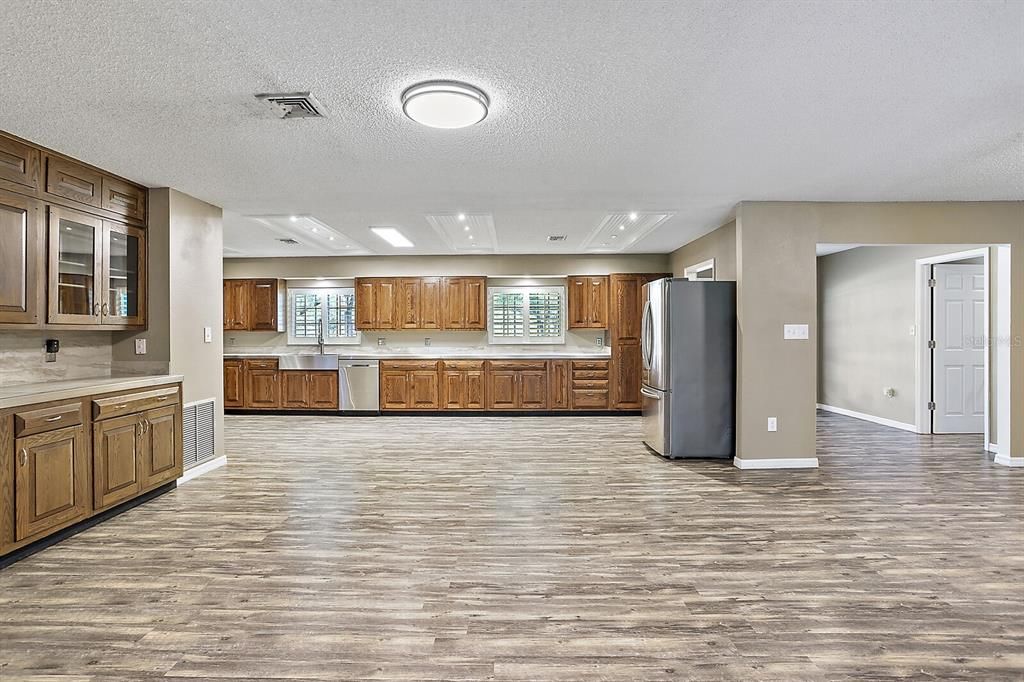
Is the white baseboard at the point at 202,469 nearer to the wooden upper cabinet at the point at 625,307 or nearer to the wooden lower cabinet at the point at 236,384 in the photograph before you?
the wooden lower cabinet at the point at 236,384

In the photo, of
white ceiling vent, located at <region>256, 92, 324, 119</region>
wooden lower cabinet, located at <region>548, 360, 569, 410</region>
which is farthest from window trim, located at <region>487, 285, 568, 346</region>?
white ceiling vent, located at <region>256, 92, 324, 119</region>

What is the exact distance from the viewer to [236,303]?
859 cm

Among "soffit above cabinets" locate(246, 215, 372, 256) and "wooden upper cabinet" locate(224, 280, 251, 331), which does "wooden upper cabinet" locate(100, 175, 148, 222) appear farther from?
"wooden upper cabinet" locate(224, 280, 251, 331)

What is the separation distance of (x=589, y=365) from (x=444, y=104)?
236 inches

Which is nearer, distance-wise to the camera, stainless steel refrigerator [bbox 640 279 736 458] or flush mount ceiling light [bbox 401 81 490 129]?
flush mount ceiling light [bbox 401 81 490 129]

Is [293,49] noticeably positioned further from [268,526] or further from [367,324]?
[367,324]

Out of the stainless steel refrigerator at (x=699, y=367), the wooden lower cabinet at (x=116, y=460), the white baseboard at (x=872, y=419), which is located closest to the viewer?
the wooden lower cabinet at (x=116, y=460)

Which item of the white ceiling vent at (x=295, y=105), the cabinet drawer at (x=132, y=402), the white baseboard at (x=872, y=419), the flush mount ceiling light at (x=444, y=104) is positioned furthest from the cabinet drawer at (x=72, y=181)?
the white baseboard at (x=872, y=419)

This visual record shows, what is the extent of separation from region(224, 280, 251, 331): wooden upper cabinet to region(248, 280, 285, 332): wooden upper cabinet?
0.06 metres

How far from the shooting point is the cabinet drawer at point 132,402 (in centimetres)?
354

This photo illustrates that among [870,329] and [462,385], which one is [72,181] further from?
[870,329]

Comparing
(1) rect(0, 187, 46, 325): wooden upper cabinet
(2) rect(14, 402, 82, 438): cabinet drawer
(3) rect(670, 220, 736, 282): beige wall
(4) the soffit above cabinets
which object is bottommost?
(2) rect(14, 402, 82, 438): cabinet drawer

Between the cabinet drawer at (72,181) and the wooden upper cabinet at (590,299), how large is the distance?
5.97 metres

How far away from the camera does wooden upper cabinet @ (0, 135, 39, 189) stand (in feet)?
10.6
